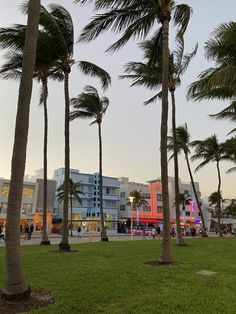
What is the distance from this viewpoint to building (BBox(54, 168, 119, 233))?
74.6 meters

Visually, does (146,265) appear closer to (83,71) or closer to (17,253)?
(17,253)

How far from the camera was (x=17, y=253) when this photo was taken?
6395 millimetres

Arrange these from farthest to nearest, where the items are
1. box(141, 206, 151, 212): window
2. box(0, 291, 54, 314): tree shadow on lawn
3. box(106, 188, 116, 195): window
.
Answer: box(141, 206, 151, 212): window
box(106, 188, 116, 195): window
box(0, 291, 54, 314): tree shadow on lawn

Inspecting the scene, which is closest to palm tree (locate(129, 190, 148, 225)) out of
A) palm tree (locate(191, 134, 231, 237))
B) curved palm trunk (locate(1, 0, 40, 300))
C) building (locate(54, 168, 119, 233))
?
building (locate(54, 168, 119, 233))

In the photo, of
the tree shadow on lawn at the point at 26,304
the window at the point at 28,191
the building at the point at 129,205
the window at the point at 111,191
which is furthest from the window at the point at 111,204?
the tree shadow on lawn at the point at 26,304

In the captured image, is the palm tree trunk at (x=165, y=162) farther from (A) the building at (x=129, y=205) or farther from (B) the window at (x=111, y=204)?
(B) the window at (x=111, y=204)

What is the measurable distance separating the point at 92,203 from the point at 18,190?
72.2m

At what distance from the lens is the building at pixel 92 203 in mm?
74562

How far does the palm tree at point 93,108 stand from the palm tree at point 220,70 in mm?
12534

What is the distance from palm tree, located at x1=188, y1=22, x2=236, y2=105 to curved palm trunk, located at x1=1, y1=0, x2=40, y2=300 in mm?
8104

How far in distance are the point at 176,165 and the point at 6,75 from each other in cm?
1253

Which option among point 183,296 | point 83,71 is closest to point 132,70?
point 83,71

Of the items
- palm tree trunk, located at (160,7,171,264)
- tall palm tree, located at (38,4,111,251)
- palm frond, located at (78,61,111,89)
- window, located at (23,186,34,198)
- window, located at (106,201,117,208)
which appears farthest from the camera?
window, located at (106,201,117,208)

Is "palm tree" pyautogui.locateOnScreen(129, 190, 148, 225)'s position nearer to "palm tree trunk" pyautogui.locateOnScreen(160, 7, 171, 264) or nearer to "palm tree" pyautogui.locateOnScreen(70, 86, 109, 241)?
"palm tree" pyautogui.locateOnScreen(70, 86, 109, 241)
